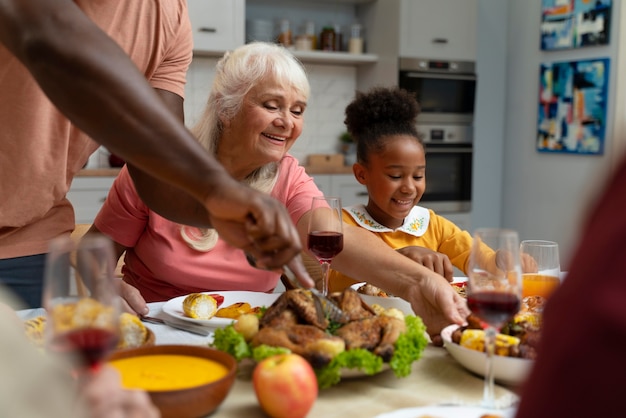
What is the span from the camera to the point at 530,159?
4.94m

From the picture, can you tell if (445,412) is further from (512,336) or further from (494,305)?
(512,336)

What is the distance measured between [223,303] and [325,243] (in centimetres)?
33

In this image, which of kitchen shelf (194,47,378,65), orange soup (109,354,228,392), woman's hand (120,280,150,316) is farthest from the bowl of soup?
kitchen shelf (194,47,378,65)

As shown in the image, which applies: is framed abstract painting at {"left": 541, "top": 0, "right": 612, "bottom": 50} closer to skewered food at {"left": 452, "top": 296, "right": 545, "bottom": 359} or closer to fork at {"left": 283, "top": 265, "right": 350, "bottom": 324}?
skewered food at {"left": 452, "top": 296, "right": 545, "bottom": 359}

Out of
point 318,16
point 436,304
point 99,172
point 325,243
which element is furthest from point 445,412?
point 318,16

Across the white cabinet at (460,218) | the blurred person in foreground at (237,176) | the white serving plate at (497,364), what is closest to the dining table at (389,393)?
the white serving plate at (497,364)

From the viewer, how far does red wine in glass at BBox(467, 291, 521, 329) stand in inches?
37.5

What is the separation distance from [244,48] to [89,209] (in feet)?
6.67

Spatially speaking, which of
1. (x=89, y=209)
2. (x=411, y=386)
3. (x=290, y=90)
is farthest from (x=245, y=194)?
(x=89, y=209)

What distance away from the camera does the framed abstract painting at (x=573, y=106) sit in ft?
14.1

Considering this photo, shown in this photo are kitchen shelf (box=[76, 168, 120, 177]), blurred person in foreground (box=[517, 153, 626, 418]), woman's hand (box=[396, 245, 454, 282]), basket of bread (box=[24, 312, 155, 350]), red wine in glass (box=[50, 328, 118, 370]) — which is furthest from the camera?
kitchen shelf (box=[76, 168, 120, 177])

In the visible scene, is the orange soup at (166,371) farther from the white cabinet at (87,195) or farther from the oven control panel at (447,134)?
the oven control panel at (447,134)

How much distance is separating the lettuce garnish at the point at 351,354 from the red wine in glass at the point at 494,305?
138mm

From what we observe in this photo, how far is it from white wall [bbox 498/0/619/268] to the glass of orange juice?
3.14 m
